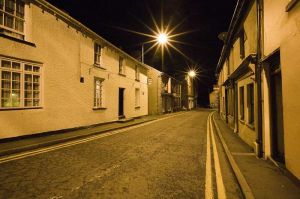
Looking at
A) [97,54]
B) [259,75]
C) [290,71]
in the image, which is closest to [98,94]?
[97,54]

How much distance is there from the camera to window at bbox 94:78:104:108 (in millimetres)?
14328

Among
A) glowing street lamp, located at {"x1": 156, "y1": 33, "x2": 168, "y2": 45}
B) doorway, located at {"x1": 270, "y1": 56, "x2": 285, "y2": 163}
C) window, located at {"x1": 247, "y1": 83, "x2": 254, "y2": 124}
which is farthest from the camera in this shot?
glowing street lamp, located at {"x1": 156, "y1": 33, "x2": 168, "y2": 45}

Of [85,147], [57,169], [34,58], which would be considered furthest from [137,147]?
[34,58]

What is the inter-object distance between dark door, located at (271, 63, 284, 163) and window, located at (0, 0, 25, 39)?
32.6 feet

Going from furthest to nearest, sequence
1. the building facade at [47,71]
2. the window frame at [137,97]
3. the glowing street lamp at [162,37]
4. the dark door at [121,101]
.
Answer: the window frame at [137,97] → the dark door at [121,101] → the glowing street lamp at [162,37] → the building facade at [47,71]

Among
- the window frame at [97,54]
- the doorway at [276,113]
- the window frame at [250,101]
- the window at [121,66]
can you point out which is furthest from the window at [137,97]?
the doorway at [276,113]

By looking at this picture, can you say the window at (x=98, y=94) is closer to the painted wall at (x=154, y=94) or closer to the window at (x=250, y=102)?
the window at (x=250, y=102)

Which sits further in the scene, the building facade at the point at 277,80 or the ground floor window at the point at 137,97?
the ground floor window at the point at 137,97

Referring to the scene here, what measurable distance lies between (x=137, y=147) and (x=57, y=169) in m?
3.36

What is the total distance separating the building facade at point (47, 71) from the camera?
27.5 feet

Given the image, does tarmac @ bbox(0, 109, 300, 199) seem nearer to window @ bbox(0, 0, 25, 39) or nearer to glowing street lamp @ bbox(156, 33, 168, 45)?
Answer: window @ bbox(0, 0, 25, 39)

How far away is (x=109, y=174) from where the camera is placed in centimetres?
507

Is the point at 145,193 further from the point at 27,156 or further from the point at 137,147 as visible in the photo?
the point at 27,156

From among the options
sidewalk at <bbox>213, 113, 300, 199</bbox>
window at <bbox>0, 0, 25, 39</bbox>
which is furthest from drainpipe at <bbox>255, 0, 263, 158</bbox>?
window at <bbox>0, 0, 25, 39</bbox>
